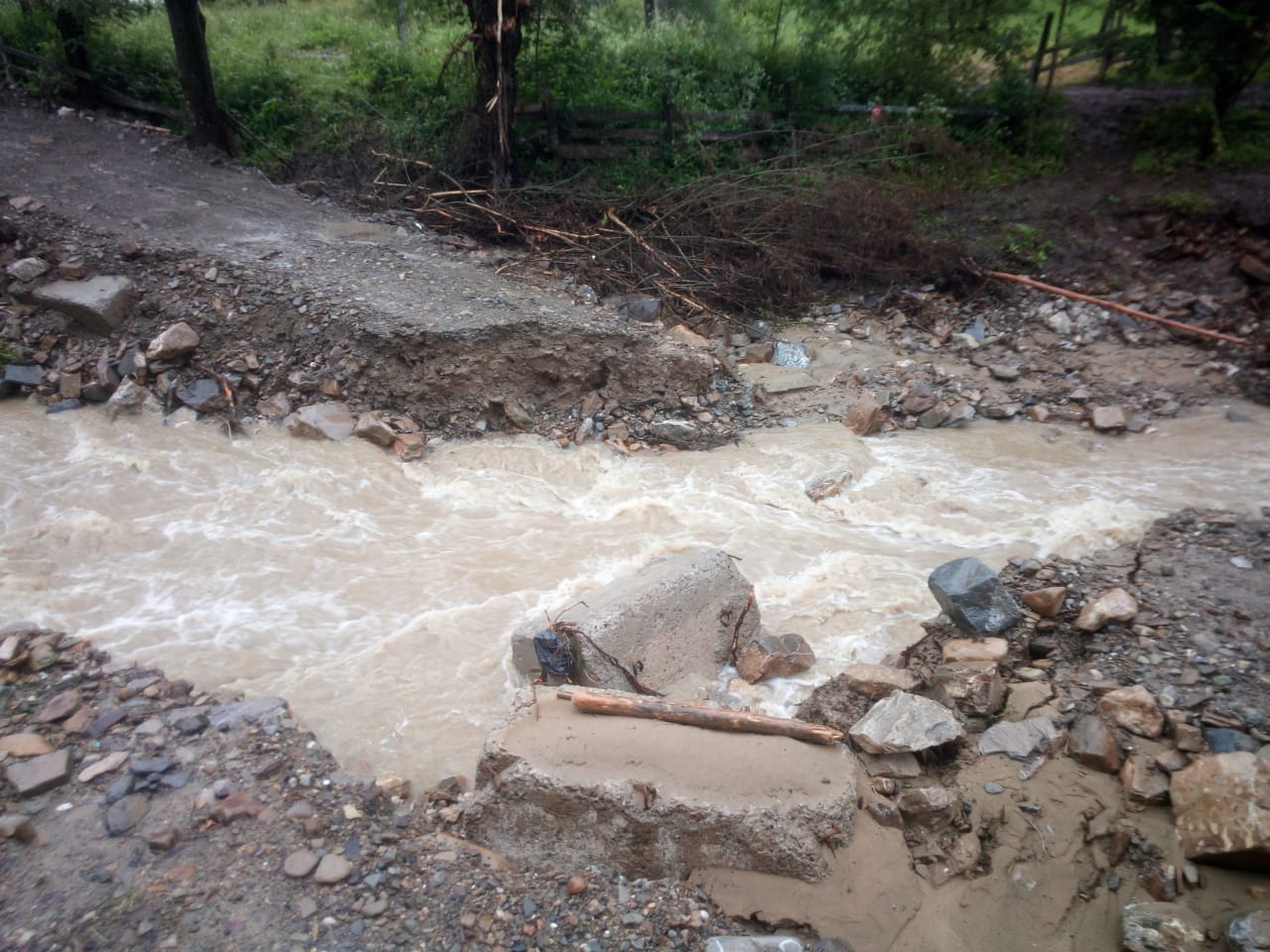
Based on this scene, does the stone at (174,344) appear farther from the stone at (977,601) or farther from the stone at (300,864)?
the stone at (977,601)

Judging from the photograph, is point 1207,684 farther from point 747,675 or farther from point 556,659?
point 556,659

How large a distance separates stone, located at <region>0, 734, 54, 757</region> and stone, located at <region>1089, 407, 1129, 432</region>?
7.28 m

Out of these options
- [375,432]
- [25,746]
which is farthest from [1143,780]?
[375,432]

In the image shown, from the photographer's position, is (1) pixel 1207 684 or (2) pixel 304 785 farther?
(1) pixel 1207 684

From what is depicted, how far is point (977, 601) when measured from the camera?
4465 millimetres

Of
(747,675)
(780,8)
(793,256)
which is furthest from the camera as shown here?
(780,8)

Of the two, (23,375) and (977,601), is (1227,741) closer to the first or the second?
(977,601)

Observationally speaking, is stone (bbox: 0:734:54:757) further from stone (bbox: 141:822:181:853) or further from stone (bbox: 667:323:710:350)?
stone (bbox: 667:323:710:350)

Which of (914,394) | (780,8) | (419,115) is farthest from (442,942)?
(780,8)

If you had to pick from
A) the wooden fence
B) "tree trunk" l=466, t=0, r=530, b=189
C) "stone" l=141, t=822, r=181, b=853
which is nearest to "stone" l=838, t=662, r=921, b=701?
"stone" l=141, t=822, r=181, b=853

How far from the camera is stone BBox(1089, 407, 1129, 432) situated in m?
6.89

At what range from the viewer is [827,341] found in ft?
27.1

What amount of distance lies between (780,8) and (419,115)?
4.88 metres

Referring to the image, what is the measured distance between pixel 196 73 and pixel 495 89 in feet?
10.8
